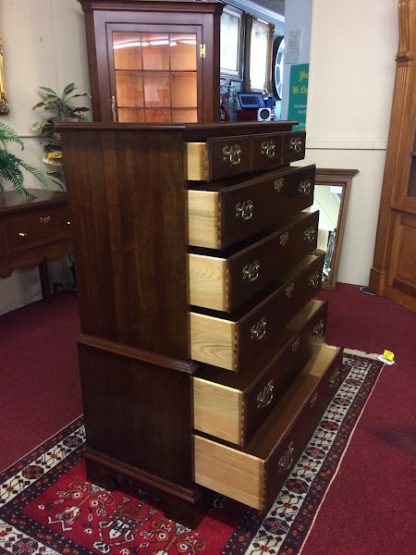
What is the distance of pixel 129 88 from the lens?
3141 mm

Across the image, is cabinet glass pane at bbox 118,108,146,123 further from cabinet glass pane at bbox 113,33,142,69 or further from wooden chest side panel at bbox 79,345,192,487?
wooden chest side panel at bbox 79,345,192,487

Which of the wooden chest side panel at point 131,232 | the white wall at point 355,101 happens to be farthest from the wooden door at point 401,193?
the wooden chest side panel at point 131,232

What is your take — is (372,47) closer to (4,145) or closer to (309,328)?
(309,328)

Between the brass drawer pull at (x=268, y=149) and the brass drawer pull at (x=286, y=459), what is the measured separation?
871 millimetres

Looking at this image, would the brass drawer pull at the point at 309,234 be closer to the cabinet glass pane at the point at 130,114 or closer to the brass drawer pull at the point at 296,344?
the brass drawer pull at the point at 296,344

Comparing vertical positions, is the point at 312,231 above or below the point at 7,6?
below

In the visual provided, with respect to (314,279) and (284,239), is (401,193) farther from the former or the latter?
(284,239)

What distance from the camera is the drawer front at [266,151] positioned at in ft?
4.25

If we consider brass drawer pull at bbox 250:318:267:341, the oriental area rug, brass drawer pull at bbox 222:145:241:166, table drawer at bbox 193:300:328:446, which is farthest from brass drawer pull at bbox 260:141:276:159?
the oriental area rug

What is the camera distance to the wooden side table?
228cm

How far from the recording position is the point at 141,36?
119 inches

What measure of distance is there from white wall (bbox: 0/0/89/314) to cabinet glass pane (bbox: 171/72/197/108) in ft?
2.11

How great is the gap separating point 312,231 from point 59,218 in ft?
4.83

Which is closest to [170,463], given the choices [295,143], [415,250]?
[295,143]
